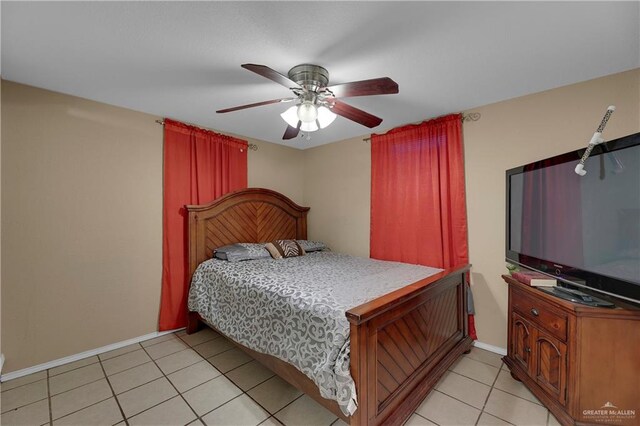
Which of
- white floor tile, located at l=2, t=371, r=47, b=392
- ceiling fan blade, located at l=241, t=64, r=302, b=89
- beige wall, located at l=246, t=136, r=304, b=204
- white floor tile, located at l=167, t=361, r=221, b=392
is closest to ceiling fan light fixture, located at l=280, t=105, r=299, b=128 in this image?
ceiling fan blade, located at l=241, t=64, r=302, b=89

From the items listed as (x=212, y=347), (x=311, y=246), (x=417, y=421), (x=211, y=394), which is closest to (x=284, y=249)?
(x=311, y=246)

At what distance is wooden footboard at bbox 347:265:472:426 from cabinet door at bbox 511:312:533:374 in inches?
17.1

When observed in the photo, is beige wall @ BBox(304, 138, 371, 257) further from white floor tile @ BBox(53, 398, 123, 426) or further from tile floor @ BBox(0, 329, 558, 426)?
white floor tile @ BBox(53, 398, 123, 426)

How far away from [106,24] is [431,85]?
227cm

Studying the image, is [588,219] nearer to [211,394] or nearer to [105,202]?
[211,394]

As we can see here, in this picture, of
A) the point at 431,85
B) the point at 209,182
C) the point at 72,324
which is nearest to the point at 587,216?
the point at 431,85

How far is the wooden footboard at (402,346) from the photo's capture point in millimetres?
1418

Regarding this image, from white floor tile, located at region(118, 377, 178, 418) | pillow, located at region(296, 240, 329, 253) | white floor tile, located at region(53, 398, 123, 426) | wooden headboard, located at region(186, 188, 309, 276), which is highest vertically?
wooden headboard, located at region(186, 188, 309, 276)

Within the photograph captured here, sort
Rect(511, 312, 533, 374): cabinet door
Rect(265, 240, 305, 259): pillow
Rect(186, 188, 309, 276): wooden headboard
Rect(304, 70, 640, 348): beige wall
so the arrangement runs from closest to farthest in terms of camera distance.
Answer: Rect(511, 312, 533, 374): cabinet door → Rect(304, 70, 640, 348): beige wall → Rect(186, 188, 309, 276): wooden headboard → Rect(265, 240, 305, 259): pillow

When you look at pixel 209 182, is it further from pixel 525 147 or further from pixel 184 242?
pixel 525 147

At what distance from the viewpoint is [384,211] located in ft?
10.9

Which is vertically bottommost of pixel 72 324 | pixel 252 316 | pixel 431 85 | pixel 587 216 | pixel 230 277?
pixel 72 324

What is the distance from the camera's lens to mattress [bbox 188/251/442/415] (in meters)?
1.49

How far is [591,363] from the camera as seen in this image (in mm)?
1524
